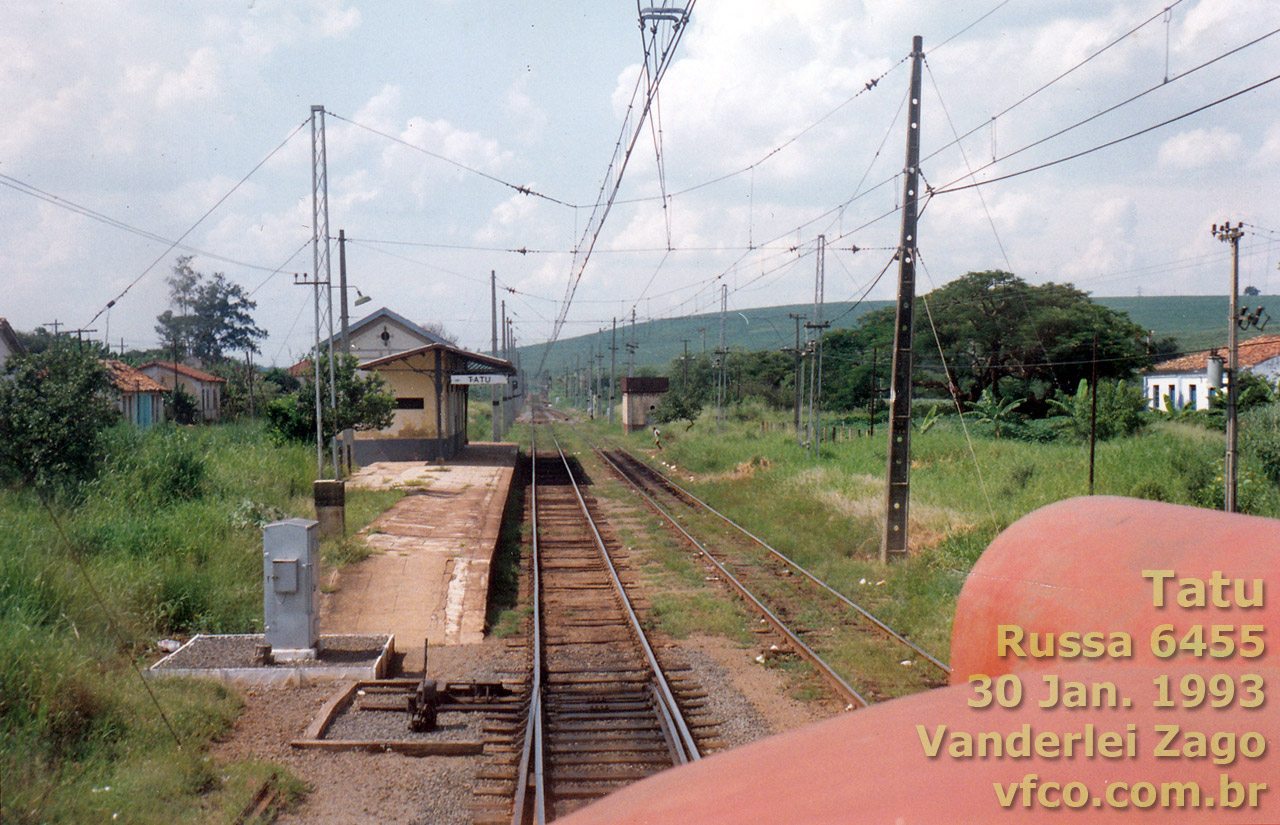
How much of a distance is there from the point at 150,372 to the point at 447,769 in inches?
1906

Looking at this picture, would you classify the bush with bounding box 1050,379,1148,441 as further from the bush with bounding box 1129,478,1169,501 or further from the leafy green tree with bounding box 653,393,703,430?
the leafy green tree with bounding box 653,393,703,430

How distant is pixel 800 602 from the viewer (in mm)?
11938

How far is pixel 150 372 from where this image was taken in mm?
48094

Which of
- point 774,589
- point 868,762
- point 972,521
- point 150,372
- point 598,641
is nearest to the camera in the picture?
point 868,762

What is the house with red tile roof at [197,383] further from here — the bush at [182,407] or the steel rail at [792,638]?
the steel rail at [792,638]

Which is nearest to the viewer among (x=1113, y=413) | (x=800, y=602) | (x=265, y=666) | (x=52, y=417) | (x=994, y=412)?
(x=265, y=666)

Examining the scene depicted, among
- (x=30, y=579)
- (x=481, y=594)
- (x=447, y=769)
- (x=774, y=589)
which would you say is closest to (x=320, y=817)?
(x=447, y=769)

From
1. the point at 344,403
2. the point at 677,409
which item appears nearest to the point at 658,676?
the point at 344,403

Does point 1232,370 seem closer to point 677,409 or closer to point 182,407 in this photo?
point 677,409

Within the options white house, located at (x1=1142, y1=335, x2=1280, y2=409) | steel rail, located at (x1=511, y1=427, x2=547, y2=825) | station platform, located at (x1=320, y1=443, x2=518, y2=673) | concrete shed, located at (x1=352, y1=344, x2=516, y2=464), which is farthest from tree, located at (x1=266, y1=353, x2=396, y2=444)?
white house, located at (x1=1142, y1=335, x2=1280, y2=409)

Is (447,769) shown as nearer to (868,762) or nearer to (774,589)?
(868,762)

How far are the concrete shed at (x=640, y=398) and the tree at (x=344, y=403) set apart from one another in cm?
3621

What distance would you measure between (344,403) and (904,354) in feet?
44.6

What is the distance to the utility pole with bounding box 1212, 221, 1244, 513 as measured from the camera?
14.3 m
